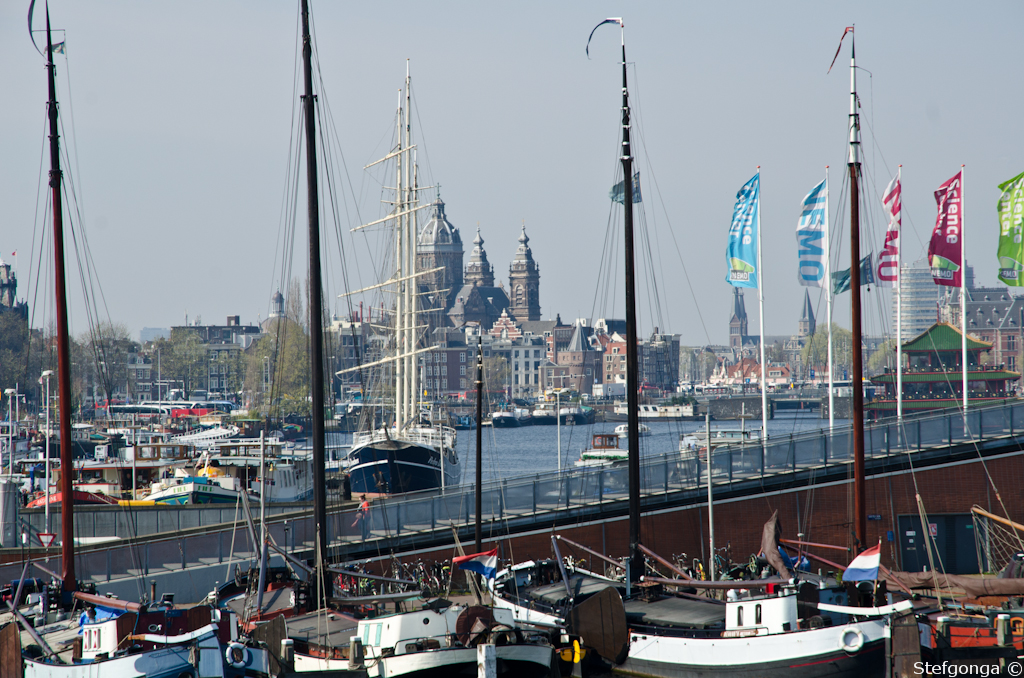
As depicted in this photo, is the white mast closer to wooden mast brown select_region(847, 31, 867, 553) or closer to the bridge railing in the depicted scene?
the bridge railing

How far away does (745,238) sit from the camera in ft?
130

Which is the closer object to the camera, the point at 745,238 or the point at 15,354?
the point at 745,238

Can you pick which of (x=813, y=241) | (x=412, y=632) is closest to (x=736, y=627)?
(x=412, y=632)

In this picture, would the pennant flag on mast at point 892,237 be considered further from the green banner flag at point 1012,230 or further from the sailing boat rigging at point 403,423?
the sailing boat rigging at point 403,423

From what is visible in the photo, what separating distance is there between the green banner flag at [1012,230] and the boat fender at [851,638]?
57.1 ft

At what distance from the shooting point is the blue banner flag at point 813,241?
38.5 m

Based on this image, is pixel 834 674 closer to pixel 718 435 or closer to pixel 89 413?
pixel 718 435

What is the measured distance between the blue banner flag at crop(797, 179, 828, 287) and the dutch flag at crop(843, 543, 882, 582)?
2197cm

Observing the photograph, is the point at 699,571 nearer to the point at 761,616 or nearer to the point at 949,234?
the point at 761,616

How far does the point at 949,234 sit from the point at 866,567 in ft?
70.0

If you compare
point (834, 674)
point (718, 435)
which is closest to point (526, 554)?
point (834, 674)

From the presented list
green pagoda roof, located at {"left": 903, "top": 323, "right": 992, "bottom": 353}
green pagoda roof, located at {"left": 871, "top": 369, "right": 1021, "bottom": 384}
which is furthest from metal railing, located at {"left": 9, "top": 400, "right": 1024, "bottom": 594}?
green pagoda roof, located at {"left": 871, "top": 369, "right": 1021, "bottom": 384}

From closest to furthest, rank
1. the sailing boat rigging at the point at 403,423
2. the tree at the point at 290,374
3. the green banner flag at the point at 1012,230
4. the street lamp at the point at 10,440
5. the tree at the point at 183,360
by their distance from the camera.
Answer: the green banner flag at the point at 1012,230 < the street lamp at the point at 10,440 < the sailing boat rigging at the point at 403,423 < the tree at the point at 290,374 < the tree at the point at 183,360

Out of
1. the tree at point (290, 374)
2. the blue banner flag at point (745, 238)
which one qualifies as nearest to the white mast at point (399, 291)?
the blue banner flag at point (745, 238)
